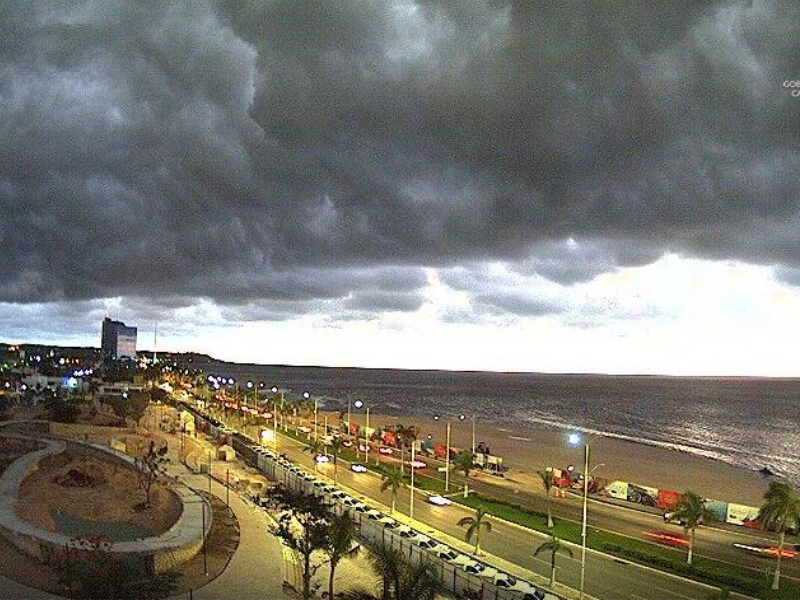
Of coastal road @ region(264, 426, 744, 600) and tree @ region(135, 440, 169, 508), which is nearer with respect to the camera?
coastal road @ region(264, 426, 744, 600)

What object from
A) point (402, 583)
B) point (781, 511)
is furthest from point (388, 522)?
point (781, 511)

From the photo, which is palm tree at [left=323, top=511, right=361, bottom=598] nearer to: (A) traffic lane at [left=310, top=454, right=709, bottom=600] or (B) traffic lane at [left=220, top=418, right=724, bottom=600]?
(A) traffic lane at [left=310, top=454, right=709, bottom=600]

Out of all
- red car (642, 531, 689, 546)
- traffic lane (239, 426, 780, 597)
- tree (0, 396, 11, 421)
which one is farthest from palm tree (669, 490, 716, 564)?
tree (0, 396, 11, 421)

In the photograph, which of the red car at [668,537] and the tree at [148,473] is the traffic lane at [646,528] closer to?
the red car at [668,537]

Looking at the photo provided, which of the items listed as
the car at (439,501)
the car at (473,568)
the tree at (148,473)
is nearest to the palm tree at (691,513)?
the car at (473,568)

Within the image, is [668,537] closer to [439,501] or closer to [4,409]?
[439,501]

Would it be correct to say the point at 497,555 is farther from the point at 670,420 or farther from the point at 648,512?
the point at 670,420

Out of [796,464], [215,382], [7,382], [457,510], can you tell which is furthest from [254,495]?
[215,382]
